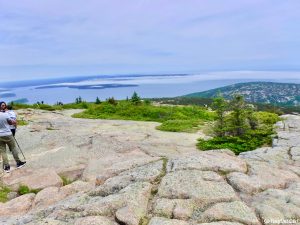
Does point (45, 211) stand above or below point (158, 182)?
below

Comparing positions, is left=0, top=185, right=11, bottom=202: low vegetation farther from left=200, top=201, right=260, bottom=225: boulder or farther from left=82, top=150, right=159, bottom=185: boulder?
left=200, top=201, right=260, bottom=225: boulder

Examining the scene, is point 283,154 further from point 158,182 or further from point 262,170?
point 158,182

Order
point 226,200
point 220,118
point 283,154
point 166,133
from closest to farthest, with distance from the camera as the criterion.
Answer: point 226,200
point 283,154
point 220,118
point 166,133

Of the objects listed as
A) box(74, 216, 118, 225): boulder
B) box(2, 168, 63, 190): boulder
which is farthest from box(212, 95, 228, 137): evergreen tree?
box(74, 216, 118, 225): boulder

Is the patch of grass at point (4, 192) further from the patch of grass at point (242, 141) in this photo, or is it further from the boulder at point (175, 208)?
the patch of grass at point (242, 141)

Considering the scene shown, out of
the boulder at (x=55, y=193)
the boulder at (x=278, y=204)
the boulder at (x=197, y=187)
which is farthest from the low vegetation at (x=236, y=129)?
the boulder at (x=278, y=204)

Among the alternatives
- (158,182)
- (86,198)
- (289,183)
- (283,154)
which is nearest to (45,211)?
(86,198)

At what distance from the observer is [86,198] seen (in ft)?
25.7

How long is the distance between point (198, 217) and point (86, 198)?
8.80 ft

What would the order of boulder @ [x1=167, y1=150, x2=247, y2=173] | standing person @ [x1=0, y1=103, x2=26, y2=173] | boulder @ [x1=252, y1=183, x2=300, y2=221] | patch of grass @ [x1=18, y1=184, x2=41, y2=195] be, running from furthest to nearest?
standing person @ [x1=0, y1=103, x2=26, y2=173] < patch of grass @ [x1=18, y1=184, x2=41, y2=195] < boulder @ [x1=167, y1=150, x2=247, y2=173] < boulder @ [x1=252, y1=183, x2=300, y2=221]

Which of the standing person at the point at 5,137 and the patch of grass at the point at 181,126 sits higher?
the standing person at the point at 5,137

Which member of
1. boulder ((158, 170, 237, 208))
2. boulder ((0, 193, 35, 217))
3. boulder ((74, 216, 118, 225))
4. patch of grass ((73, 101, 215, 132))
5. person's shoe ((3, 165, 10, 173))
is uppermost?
boulder ((158, 170, 237, 208))

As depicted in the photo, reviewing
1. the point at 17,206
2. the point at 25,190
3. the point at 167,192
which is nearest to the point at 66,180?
the point at 25,190

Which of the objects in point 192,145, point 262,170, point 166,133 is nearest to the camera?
point 262,170
